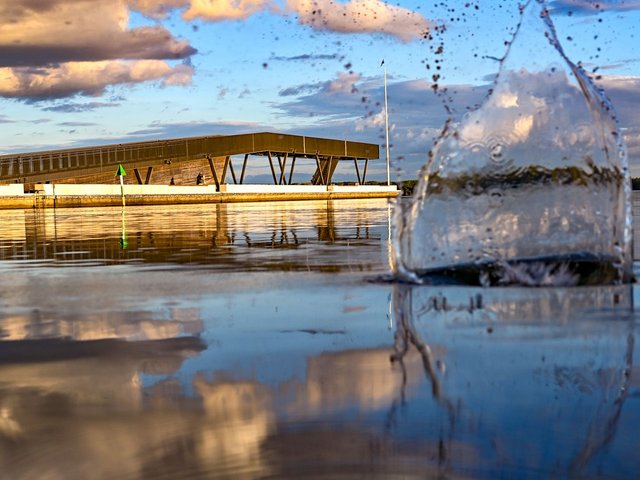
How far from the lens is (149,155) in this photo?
62.5 m

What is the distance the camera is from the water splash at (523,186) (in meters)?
9.03

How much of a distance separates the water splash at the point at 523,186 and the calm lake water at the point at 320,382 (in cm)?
136

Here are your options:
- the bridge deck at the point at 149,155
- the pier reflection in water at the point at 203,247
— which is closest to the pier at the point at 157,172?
the bridge deck at the point at 149,155

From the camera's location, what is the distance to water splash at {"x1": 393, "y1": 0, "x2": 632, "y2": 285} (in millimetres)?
9031

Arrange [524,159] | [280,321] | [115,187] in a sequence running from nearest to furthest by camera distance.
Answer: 1. [280,321]
2. [524,159]
3. [115,187]

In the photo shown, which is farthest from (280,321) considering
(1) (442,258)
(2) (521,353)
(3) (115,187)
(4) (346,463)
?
(3) (115,187)

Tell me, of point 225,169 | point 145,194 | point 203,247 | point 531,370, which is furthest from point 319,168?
point 531,370

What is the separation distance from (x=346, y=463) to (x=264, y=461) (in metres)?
0.26

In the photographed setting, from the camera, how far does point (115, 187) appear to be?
194ft

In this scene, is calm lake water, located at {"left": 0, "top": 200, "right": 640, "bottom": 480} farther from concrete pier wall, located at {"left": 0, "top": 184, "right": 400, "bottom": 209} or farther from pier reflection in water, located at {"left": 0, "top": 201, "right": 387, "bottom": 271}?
concrete pier wall, located at {"left": 0, "top": 184, "right": 400, "bottom": 209}

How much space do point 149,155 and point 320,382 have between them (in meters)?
59.9

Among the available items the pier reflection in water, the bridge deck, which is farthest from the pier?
the pier reflection in water

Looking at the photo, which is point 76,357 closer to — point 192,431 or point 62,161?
point 192,431

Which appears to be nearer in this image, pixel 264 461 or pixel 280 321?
pixel 264 461
